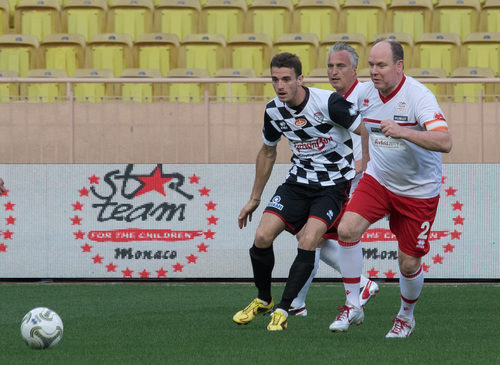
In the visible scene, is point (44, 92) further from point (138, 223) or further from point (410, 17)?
point (410, 17)

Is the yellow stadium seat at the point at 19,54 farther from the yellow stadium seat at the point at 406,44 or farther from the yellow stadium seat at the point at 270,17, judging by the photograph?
the yellow stadium seat at the point at 406,44

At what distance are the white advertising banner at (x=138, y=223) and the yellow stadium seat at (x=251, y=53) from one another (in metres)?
4.24

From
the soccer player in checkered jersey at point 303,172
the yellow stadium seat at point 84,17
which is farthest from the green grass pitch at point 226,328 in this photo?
the yellow stadium seat at point 84,17

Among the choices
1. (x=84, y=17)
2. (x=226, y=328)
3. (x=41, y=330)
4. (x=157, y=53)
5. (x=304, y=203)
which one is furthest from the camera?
(x=84, y=17)

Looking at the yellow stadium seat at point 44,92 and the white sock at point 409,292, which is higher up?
the yellow stadium seat at point 44,92

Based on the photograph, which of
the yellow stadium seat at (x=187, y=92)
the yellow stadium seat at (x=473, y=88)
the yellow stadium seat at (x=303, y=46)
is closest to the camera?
the yellow stadium seat at (x=473, y=88)

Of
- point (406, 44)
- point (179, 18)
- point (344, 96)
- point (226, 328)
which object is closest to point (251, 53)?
point (179, 18)

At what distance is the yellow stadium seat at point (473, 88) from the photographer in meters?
12.4

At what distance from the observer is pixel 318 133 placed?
7.43 metres

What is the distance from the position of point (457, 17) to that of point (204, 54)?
4.47 metres

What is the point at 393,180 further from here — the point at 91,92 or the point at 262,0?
the point at 262,0

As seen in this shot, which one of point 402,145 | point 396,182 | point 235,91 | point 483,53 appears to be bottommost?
point 396,182

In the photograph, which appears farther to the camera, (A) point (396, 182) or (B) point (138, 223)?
(B) point (138, 223)

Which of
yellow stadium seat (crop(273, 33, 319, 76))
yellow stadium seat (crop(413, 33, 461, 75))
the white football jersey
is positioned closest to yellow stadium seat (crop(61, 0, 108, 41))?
yellow stadium seat (crop(273, 33, 319, 76))
